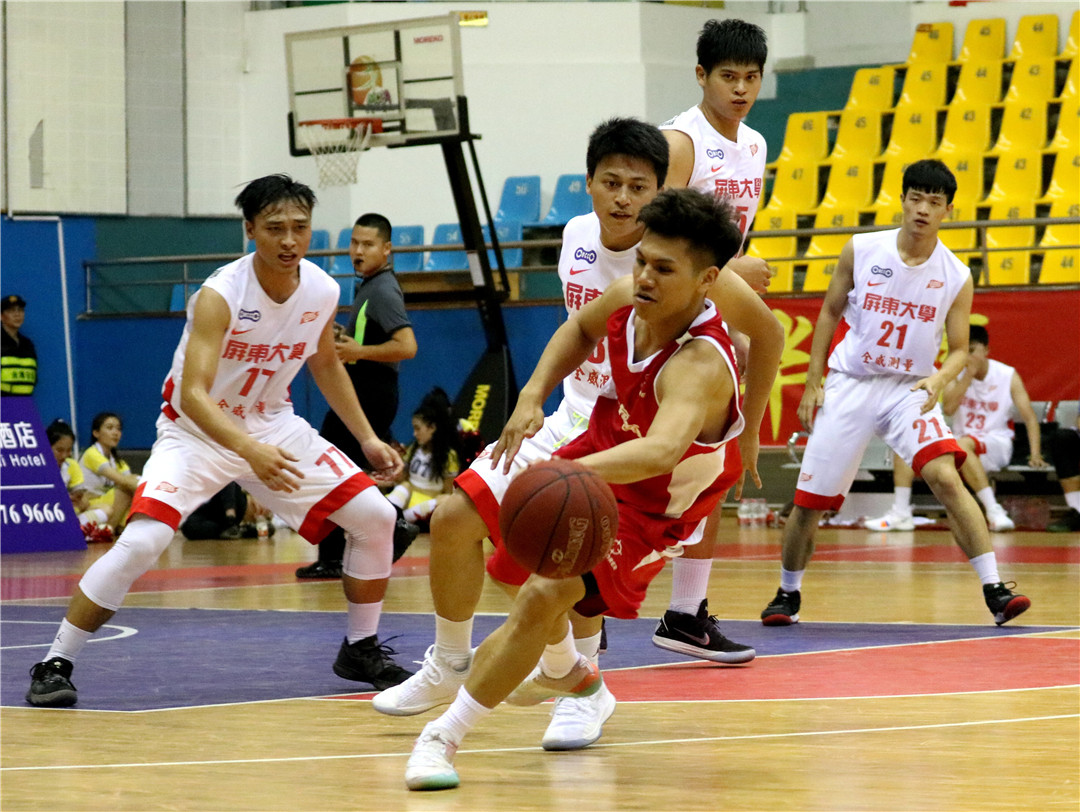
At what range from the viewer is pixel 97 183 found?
749 inches

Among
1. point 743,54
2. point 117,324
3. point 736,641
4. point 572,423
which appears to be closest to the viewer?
point 572,423

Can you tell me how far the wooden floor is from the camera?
3.57 metres

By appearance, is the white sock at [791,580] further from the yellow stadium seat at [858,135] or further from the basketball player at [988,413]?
the yellow stadium seat at [858,135]

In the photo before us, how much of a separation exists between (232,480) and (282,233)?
89cm

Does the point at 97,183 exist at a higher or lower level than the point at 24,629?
higher

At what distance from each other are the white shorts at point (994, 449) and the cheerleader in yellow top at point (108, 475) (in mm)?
7184

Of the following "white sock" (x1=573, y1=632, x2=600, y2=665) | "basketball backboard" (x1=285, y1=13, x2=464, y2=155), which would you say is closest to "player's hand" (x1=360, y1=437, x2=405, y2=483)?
"white sock" (x1=573, y1=632, x2=600, y2=665)

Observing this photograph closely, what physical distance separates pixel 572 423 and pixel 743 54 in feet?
5.90

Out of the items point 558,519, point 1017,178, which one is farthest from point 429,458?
point 558,519

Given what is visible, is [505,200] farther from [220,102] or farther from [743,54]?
[743,54]

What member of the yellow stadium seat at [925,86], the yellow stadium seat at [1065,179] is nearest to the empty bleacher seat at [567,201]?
the yellow stadium seat at [925,86]

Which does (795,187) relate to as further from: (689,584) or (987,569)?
(689,584)

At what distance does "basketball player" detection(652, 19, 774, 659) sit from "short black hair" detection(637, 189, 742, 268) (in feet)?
6.01

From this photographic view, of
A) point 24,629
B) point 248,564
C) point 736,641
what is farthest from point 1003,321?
point 24,629
